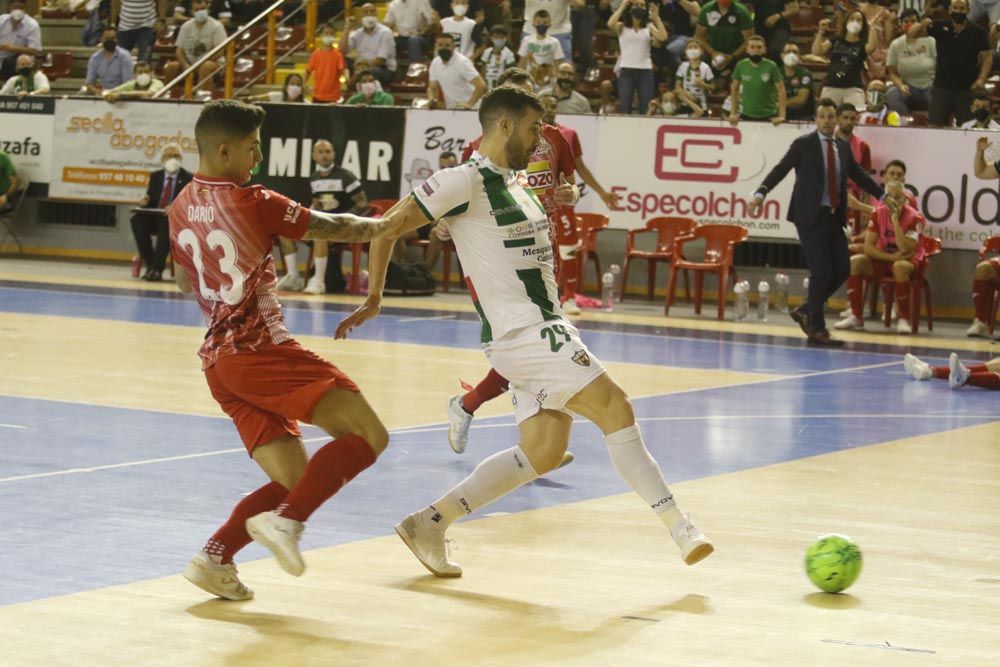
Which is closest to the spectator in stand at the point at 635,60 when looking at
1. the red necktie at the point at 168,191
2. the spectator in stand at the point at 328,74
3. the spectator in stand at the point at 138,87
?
the spectator in stand at the point at 328,74

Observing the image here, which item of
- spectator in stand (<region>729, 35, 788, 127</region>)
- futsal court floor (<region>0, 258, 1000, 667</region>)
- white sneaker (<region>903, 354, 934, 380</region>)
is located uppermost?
spectator in stand (<region>729, 35, 788, 127</region>)

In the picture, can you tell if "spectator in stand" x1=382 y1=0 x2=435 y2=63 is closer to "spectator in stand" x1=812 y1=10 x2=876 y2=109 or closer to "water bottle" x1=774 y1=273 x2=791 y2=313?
"spectator in stand" x1=812 y1=10 x2=876 y2=109

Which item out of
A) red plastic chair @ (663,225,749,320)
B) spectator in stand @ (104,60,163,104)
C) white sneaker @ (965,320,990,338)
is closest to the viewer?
white sneaker @ (965,320,990,338)

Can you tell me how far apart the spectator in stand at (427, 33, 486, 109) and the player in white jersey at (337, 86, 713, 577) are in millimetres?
17210

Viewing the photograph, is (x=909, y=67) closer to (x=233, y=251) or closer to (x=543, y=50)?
(x=543, y=50)

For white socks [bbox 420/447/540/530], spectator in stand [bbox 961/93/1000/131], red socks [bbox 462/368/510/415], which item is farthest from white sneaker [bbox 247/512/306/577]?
spectator in stand [bbox 961/93/1000/131]

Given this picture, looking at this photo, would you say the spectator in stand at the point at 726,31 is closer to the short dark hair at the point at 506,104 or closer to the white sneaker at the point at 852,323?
Answer: the white sneaker at the point at 852,323

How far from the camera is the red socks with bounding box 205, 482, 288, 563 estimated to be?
6148 mm

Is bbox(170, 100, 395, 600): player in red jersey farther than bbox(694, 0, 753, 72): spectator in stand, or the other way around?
bbox(694, 0, 753, 72): spectator in stand

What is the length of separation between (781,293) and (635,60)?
4168mm

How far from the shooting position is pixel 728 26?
23.8m

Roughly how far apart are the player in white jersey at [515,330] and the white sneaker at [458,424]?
2821 millimetres

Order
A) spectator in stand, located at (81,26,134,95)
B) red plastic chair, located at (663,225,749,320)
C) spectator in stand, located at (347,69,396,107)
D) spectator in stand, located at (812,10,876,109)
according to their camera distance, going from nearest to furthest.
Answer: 1. red plastic chair, located at (663,225,749,320)
2. spectator in stand, located at (812,10,876,109)
3. spectator in stand, located at (347,69,396,107)
4. spectator in stand, located at (81,26,134,95)

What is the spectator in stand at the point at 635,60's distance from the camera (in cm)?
2331
